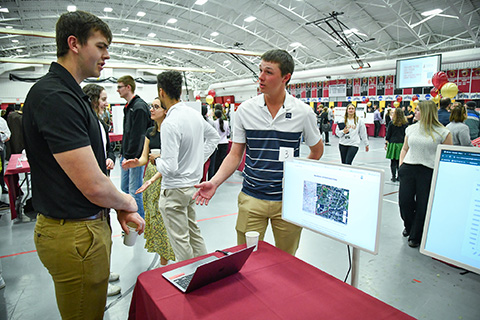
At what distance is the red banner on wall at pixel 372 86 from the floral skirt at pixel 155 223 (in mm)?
17390

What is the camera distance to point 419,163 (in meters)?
2.93

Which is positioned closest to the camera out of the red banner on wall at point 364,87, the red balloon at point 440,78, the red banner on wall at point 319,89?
the red balloon at point 440,78

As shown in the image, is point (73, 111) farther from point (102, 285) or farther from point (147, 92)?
point (147, 92)

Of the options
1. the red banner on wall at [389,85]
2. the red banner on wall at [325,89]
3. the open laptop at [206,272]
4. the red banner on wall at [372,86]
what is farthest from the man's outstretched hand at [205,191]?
the red banner on wall at [325,89]

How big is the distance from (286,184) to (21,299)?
2196mm

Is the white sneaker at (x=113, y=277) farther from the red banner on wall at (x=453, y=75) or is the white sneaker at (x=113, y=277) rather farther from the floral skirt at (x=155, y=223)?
the red banner on wall at (x=453, y=75)

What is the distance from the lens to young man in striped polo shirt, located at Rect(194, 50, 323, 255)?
5.53ft

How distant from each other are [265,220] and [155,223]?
1259mm

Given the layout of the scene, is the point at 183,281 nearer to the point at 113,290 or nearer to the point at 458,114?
the point at 113,290

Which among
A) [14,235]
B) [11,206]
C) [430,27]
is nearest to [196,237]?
[14,235]

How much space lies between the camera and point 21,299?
2217 millimetres

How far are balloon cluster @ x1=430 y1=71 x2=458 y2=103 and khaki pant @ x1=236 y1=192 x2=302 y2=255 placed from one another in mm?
5731

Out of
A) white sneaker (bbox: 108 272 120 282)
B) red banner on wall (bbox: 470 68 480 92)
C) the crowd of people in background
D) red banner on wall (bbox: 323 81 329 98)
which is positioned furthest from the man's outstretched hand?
red banner on wall (bbox: 323 81 329 98)

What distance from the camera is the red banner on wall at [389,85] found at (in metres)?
16.3
